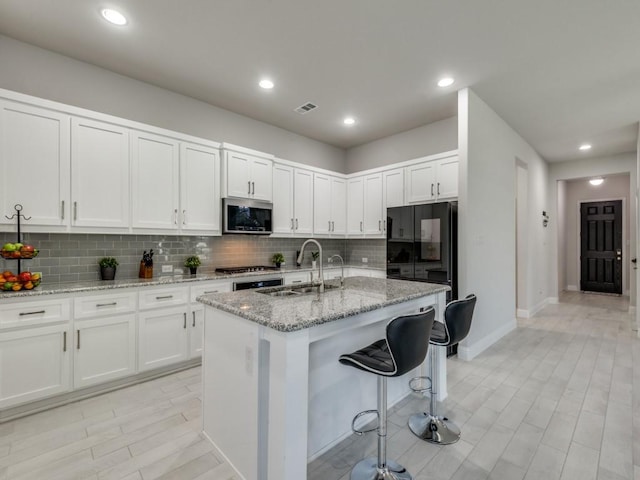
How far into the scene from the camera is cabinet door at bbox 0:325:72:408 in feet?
7.50

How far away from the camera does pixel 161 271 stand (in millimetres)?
3562

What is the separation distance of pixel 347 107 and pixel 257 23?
5.93ft

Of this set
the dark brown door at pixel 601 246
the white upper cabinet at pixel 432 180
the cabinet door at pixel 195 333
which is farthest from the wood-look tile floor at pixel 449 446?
the dark brown door at pixel 601 246

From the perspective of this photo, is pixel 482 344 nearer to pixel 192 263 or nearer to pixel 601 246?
pixel 192 263

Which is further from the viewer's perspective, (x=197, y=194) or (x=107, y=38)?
(x=197, y=194)

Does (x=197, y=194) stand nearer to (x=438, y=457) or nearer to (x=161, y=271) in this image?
(x=161, y=271)

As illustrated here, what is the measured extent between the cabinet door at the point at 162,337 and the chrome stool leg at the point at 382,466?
2132mm

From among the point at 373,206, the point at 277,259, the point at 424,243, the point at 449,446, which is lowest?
the point at 449,446

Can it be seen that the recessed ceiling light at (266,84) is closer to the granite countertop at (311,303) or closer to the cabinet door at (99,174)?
the cabinet door at (99,174)

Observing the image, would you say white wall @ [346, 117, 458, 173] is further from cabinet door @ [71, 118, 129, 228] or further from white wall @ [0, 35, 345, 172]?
cabinet door @ [71, 118, 129, 228]

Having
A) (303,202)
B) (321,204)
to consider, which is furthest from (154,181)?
(321,204)

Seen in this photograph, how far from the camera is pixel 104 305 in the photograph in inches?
107

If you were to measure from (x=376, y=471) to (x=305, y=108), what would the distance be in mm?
3916

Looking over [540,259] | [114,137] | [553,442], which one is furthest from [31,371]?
[540,259]
